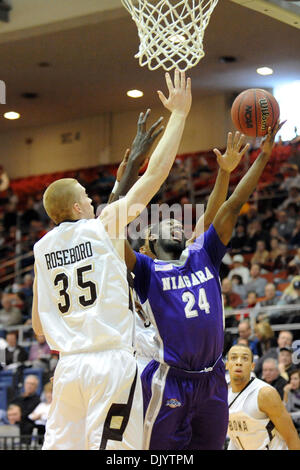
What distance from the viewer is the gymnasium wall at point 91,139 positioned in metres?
14.4

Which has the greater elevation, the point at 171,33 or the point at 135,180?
the point at 171,33

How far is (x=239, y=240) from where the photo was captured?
13.3 meters

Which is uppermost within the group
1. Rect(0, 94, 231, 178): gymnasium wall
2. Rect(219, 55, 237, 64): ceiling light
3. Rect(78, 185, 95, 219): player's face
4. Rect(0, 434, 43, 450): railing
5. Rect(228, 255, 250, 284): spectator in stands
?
Rect(219, 55, 237, 64): ceiling light

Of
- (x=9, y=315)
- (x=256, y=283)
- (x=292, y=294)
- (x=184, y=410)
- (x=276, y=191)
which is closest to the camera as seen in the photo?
(x=184, y=410)

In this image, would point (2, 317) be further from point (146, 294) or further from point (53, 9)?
point (146, 294)

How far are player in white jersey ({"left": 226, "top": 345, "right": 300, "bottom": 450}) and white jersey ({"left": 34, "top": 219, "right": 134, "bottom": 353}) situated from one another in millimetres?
2592

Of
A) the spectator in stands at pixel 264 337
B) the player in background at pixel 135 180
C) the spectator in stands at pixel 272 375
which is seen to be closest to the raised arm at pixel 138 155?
the player in background at pixel 135 180

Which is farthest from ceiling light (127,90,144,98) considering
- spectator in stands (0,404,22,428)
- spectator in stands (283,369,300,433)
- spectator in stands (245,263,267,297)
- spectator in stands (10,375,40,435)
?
spectator in stands (283,369,300,433)

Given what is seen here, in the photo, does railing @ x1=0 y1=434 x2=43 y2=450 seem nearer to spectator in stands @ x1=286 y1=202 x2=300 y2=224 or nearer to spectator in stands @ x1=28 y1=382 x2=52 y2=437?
spectator in stands @ x1=28 y1=382 x2=52 y2=437

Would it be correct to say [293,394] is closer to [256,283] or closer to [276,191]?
[256,283]

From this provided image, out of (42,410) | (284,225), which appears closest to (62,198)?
(42,410)

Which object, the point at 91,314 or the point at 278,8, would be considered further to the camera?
the point at 278,8

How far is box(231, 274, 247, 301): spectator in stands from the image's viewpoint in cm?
1157

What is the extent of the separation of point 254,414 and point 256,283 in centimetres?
575
